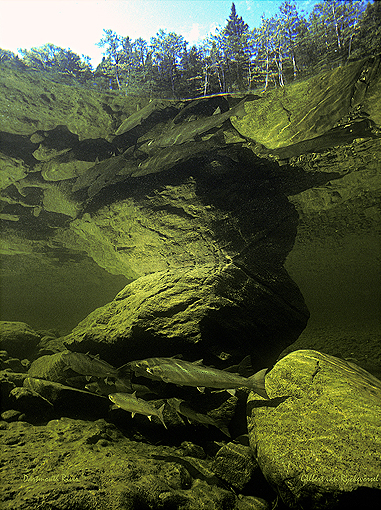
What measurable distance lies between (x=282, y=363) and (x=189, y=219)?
14.8 feet

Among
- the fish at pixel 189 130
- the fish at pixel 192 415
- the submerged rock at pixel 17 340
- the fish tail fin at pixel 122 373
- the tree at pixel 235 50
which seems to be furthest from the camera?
the submerged rock at pixel 17 340

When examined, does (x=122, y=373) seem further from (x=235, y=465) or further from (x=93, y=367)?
(x=235, y=465)

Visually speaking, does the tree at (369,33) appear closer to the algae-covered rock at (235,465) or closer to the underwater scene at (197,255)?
the underwater scene at (197,255)

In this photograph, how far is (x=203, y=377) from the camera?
294 cm

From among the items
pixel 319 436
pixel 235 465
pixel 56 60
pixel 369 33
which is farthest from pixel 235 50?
pixel 235 465

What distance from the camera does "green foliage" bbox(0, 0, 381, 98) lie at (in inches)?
161

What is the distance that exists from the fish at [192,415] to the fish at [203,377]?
1.83ft

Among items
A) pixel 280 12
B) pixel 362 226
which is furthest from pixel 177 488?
pixel 362 226

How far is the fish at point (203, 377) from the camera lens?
2.90m

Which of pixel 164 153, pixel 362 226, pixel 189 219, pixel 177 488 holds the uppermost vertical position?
pixel 164 153

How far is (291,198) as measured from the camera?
8.28 meters

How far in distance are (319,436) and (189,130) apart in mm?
6543

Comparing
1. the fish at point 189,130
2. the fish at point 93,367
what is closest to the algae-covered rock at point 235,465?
the fish at point 93,367

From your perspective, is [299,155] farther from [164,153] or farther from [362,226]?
[362,226]
